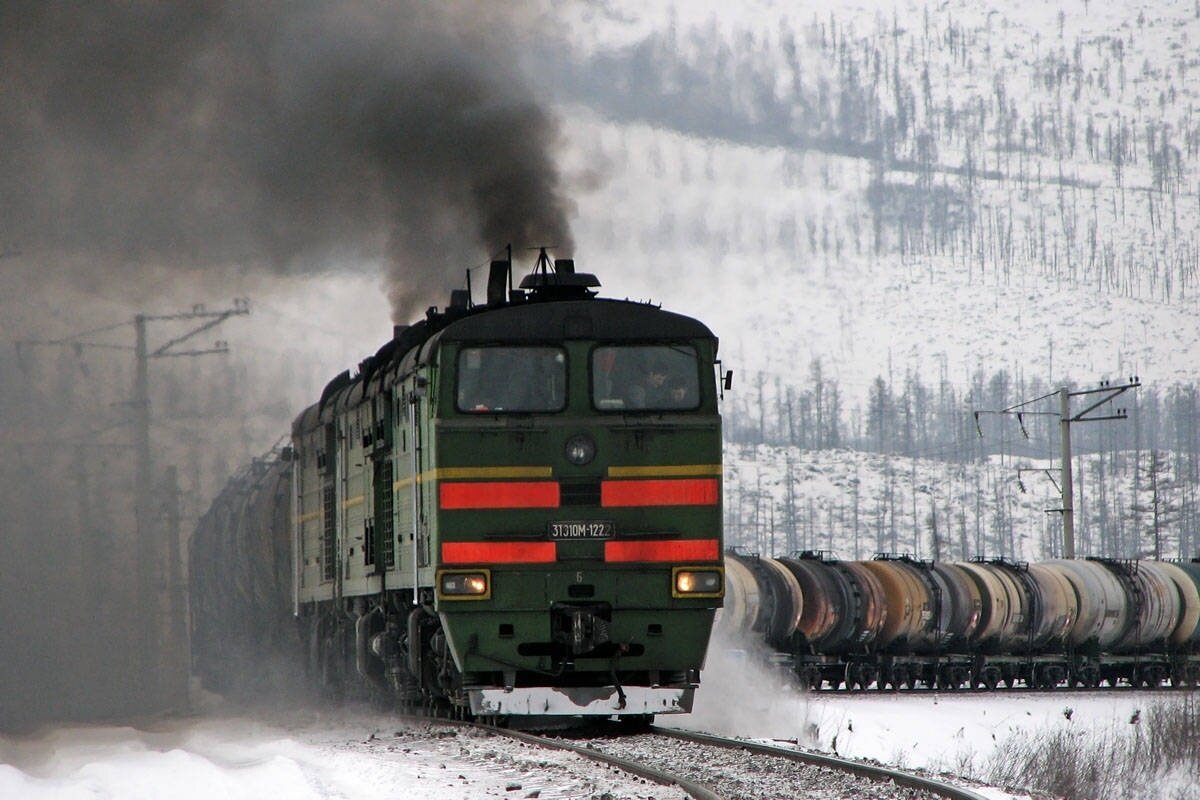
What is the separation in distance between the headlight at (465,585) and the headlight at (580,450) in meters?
1.38

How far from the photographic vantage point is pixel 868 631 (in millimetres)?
37875

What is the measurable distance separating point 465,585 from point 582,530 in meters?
1.24

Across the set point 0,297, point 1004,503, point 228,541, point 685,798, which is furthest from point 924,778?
point 1004,503

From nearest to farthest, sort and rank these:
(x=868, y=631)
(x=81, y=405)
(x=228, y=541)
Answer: (x=81, y=405), (x=228, y=541), (x=868, y=631)

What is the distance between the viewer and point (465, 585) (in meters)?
16.5

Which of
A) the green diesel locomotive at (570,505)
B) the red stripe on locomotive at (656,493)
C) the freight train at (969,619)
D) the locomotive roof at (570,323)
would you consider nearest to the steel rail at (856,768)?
the green diesel locomotive at (570,505)

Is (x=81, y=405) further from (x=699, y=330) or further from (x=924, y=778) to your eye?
(x=924, y=778)

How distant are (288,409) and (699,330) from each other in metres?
19.0

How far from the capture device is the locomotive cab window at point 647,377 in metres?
17.0

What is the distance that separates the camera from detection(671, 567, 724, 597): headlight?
1653 cm

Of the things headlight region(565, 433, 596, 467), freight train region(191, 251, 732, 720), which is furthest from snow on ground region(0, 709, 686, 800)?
headlight region(565, 433, 596, 467)

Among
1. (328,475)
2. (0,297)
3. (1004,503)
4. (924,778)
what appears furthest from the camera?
(1004,503)

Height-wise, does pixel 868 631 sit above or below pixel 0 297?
below

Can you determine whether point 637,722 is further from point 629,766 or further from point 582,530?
point 629,766
